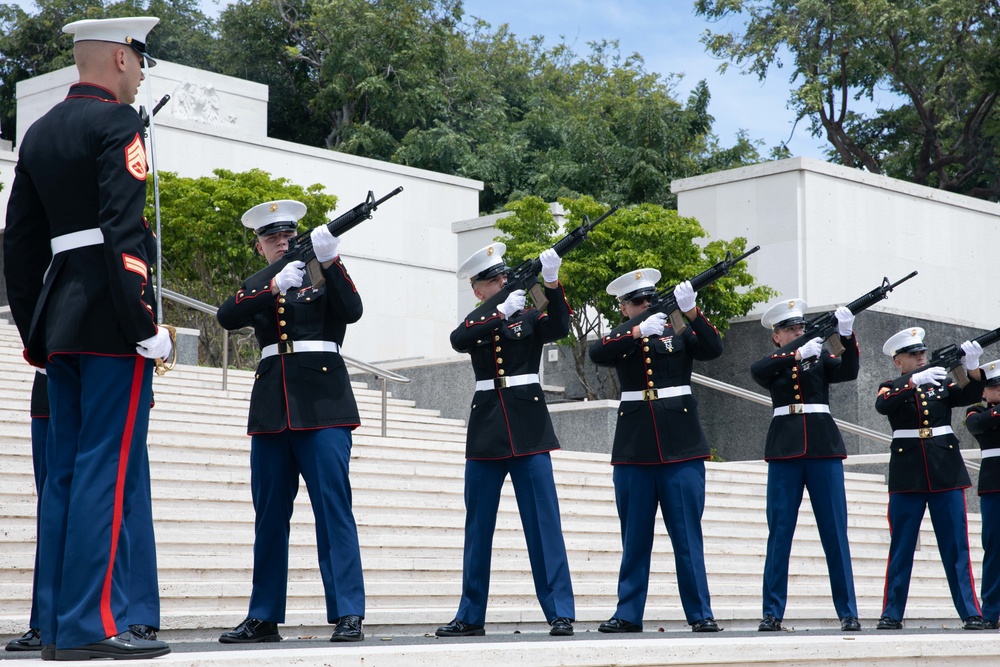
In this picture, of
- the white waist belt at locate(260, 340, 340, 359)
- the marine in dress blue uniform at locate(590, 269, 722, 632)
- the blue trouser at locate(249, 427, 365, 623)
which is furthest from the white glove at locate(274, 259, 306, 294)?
the marine in dress blue uniform at locate(590, 269, 722, 632)

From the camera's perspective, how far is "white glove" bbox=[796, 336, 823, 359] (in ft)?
27.6

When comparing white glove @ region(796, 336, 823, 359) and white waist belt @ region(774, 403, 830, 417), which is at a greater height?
white glove @ region(796, 336, 823, 359)

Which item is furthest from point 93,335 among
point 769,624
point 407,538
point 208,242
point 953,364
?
point 208,242

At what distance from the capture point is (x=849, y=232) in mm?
19953

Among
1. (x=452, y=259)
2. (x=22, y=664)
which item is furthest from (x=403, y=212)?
(x=22, y=664)

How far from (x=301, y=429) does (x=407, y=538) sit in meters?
3.15

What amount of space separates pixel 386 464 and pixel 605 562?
215cm

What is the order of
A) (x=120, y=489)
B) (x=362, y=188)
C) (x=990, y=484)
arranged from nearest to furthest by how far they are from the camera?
1. (x=120, y=489)
2. (x=990, y=484)
3. (x=362, y=188)

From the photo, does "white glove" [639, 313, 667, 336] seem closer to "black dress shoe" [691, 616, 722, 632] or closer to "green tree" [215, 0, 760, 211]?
"black dress shoe" [691, 616, 722, 632]

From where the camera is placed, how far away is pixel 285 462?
6.30m

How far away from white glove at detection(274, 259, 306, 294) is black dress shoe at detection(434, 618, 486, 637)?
77.2 inches

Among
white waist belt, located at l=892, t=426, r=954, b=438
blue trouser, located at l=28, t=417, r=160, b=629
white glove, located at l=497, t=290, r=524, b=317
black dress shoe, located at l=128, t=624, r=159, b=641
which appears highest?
white glove, located at l=497, t=290, r=524, b=317

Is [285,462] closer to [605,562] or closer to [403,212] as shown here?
[605,562]

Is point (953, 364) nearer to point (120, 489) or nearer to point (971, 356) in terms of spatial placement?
point (971, 356)
